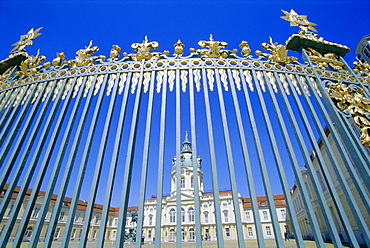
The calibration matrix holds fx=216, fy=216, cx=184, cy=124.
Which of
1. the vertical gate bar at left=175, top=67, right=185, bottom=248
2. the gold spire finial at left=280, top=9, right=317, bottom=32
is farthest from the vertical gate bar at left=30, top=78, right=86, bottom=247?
the gold spire finial at left=280, top=9, right=317, bottom=32

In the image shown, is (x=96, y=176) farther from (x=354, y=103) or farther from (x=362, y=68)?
(x=362, y=68)

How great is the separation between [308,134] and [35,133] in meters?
4.12

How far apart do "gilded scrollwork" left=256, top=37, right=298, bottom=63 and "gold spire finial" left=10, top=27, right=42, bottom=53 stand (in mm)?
5241

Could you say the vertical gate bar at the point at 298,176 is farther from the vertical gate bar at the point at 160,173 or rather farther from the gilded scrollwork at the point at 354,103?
the vertical gate bar at the point at 160,173

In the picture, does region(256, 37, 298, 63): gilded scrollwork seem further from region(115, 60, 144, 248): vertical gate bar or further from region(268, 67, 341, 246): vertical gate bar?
region(115, 60, 144, 248): vertical gate bar

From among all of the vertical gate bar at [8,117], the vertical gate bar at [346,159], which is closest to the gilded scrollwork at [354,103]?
the vertical gate bar at [346,159]

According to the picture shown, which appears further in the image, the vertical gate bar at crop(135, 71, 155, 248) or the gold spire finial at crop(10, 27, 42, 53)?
the gold spire finial at crop(10, 27, 42, 53)

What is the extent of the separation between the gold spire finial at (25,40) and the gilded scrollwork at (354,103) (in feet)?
21.6

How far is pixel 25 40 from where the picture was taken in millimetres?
5242

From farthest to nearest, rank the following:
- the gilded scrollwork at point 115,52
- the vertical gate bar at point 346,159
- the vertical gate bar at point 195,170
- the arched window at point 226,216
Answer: the arched window at point 226,216
the gilded scrollwork at point 115,52
the vertical gate bar at point 346,159
the vertical gate bar at point 195,170

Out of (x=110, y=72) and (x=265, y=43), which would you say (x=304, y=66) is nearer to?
(x=265, y=43)

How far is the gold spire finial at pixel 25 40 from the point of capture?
5130 millimetres

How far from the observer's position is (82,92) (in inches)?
146

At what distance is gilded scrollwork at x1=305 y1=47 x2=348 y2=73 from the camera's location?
4513 mm
